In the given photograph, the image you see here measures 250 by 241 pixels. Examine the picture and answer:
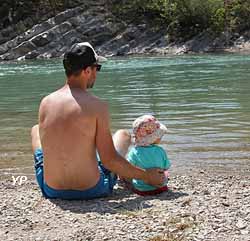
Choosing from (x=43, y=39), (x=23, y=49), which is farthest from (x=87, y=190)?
(x=43, y=39)

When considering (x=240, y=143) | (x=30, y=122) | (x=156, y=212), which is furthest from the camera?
(x=30, y=122)

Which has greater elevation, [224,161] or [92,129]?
[92,129]

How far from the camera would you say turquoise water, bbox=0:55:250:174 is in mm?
9031

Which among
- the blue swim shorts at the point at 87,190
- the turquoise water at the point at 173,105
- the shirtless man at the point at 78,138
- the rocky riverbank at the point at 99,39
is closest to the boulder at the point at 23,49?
the rocky riverbank at the point at 99,39

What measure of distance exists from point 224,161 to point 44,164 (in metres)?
3.38

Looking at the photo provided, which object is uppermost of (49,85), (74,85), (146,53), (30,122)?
(74,85)

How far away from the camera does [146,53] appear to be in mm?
39719

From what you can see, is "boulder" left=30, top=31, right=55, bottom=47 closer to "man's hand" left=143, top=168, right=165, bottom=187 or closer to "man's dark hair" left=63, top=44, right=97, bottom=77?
"man's hand" left=143, top=168, right=165, bottom=187

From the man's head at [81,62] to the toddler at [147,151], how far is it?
0.72m

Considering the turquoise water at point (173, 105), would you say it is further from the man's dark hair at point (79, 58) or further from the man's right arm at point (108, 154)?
the man's dark hair at point (79, 58)

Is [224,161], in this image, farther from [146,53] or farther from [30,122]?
[146,53]

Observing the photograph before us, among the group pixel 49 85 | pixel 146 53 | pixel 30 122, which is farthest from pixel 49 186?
pixel 146 53

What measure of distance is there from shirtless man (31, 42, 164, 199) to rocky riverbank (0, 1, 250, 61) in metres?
34.0

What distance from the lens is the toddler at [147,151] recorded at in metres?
5.82
